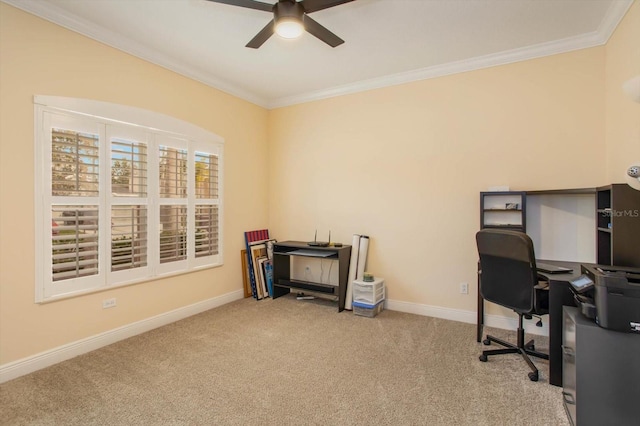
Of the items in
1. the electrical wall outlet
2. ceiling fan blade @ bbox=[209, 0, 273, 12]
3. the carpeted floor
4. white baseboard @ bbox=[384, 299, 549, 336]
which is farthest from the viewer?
white baseboard @ bbox=[384, 299, 549, 336]

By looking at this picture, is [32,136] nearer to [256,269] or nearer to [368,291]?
[256,269]

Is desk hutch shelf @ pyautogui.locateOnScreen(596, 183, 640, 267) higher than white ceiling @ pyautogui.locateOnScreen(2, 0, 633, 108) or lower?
lower

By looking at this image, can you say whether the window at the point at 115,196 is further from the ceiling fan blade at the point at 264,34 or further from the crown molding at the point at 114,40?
the ceiling fan blade at the point at 264,34

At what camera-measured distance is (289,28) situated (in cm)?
232

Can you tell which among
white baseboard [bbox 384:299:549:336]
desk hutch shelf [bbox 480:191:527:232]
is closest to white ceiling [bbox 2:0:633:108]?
desk hutch shelf [bbox 480:191:527:232]

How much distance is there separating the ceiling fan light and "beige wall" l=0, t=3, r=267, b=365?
5.92 feet

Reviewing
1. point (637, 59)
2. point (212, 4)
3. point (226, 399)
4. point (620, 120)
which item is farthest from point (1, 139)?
point (620, 120)

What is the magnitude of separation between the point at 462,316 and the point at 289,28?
3376 mm

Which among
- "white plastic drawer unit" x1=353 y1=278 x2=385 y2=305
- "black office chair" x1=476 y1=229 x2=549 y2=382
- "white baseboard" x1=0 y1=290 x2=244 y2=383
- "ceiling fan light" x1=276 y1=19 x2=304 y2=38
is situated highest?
"ceiling fan light" x1=276 y1=19 x2=304 y2=38

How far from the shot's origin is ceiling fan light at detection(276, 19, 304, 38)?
2248 mm

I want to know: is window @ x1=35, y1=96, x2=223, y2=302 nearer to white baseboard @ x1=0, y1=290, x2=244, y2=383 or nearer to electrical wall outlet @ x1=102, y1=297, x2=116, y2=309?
electrical wall outlet @ x1=102, y1=297, x2=116, y2=309

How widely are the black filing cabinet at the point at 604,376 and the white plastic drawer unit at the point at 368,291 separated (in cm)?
208

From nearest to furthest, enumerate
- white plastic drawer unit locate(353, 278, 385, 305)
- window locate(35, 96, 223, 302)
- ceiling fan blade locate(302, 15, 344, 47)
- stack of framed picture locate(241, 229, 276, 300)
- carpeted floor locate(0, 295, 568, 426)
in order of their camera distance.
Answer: carpeted floor locate(0, 295, 568, 426) < ceiling fan blade locate(302, 15, 344, 47) < window locate(35, 96, 223, 302) < white plastic drawer unit locate(353, 278, 385, 305) < stack of framed picture locate(241, 229, 276, 300)

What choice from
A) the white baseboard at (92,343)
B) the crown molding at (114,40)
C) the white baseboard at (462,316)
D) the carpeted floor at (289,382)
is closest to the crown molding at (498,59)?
the crown molding at (114,40)
